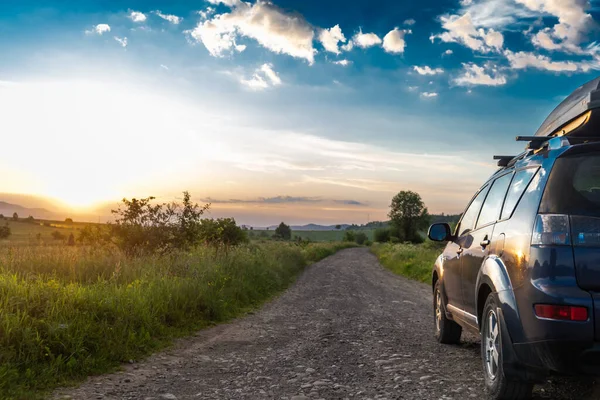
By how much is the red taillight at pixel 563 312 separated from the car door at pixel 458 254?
2344 millimetres

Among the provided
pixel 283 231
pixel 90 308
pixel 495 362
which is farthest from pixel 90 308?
pixel 283 231

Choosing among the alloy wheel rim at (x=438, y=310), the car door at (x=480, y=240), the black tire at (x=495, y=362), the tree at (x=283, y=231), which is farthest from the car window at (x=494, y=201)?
the tree at (x=283, y=231)

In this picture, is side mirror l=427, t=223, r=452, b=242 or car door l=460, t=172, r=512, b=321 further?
side mirror l=427, t=223, r=452, b=242

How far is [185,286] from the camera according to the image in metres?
9.38

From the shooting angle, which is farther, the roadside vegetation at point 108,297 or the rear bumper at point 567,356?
the roadside vegetation at point 108,297

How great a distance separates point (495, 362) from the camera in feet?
14.6

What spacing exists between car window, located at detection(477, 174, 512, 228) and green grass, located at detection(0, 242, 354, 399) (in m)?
4.55

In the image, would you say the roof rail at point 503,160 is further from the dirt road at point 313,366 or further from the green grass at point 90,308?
the green grass at point 90,308

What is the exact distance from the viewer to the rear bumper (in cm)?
345

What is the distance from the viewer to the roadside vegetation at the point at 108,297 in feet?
17.8

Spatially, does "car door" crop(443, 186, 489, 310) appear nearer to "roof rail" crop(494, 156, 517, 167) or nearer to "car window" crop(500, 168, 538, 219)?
"roof rail" crop(494, 156, 517, 167)

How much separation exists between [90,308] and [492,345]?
505 cm

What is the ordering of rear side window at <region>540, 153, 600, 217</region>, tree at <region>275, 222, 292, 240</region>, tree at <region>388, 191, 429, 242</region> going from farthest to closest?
tree at <region>275, 222, 292, 240</region>
tree at <region>388, 191, 429, 242</region>
rear side window at <region>540, 153, 600, 217</region>

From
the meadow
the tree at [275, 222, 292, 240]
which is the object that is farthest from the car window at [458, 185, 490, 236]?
the tree at [275, 222, 292, 240]
